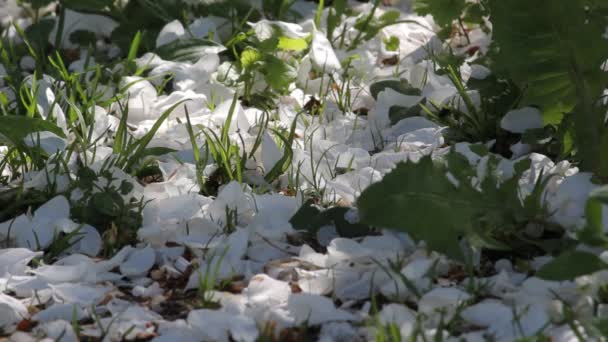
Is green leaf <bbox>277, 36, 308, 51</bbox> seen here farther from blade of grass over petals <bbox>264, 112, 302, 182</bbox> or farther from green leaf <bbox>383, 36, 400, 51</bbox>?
blade of grass over petals <bbox>264, 112, 302, 182</bbox>

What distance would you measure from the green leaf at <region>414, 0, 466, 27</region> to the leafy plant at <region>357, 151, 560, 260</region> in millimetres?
1010

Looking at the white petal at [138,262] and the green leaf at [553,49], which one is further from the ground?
the green leaf at [553,49]

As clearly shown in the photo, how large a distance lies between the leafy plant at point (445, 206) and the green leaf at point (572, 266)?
0.42ft

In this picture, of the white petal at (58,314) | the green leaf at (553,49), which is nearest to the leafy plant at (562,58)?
the green leaf at (553,49)

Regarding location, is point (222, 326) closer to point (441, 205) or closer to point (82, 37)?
point (441, 205)

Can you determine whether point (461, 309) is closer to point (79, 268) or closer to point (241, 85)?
point (79, 268)

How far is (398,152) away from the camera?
2332mm

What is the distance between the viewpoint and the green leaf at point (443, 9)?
2756 mm

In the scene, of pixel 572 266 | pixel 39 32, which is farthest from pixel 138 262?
pixel 39 32

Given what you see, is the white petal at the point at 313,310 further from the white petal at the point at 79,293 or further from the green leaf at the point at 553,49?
the green leaf at the point at 553,49

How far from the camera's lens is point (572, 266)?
62.7 inches

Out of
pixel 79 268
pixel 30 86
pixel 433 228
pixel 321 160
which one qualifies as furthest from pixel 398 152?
pixel 30 86

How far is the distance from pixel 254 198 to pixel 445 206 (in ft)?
1.77

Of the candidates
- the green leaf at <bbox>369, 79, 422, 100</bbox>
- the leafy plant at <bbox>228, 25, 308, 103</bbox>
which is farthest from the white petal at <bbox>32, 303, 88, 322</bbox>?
the green leaf at <bbox>369, 79, 422, 100</bbox>
